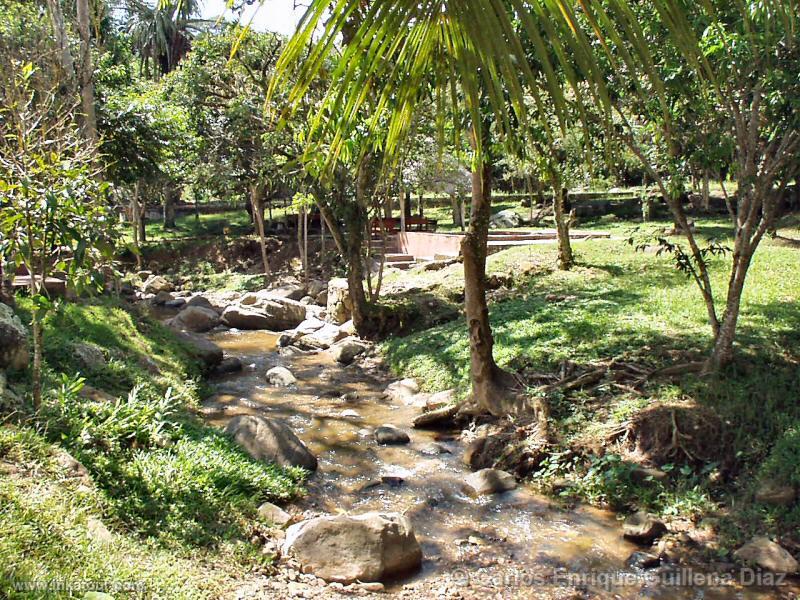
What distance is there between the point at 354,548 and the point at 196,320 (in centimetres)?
1334

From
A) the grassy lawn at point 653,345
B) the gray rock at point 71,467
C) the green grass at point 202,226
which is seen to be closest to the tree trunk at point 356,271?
the grassy lawn at point 653,345

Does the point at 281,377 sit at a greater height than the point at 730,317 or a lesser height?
lesser

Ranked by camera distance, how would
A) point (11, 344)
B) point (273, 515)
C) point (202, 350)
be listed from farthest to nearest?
point (202, 350) < point (11, 344) < point (273, 515)

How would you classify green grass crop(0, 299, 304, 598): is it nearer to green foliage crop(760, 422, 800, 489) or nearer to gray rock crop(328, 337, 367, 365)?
green foliage crop(760, 422, 800, 489)

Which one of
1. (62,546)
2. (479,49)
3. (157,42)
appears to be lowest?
Answer: (62,546)

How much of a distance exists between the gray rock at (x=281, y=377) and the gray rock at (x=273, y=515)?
5605mm

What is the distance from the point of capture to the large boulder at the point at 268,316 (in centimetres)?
1762

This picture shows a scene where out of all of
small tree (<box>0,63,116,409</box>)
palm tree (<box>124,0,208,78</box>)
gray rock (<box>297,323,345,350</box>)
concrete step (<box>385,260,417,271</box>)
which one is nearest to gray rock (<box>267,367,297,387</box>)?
gray rock (<box>297,323,345,350</box>)

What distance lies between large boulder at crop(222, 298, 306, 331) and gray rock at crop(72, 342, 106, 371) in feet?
29.6

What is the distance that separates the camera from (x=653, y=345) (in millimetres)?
→ 8523

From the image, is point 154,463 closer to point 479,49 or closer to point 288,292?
point 479,49

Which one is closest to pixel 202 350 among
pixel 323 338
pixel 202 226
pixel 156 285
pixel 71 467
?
pixel 323 338

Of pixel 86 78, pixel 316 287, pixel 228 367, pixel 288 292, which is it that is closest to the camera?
pixel 86 78

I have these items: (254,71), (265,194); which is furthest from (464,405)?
(265,194)
